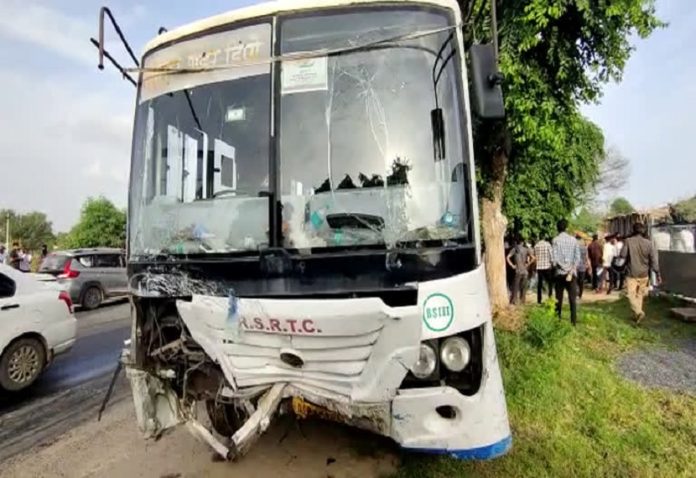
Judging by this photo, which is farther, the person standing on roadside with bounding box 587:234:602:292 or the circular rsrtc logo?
the person standing on roadside with bounding box 587:234:602:292

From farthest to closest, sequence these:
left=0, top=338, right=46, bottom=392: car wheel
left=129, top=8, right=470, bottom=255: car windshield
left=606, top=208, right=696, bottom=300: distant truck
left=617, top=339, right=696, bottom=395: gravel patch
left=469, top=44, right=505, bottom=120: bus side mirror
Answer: left=606, top=208, right=696, bottom=300: distant truck → left=0, top=338, right=46, bottom=392: car wheel → left=617, top=339, right=696, bottom=395: gravel patch → left=469, top=44, right=505, bottom=120: bus side mirror → left=129, top=8, right=470, bottom=255: car windshield

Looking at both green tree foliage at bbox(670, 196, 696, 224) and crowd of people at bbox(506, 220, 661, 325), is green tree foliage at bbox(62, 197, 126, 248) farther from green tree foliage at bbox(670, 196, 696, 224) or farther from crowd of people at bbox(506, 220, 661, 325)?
green tree foliage at bbox(670, 196, 696, 224)

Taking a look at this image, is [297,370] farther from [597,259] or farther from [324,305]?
[597,259]

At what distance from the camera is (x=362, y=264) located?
3.10 metres

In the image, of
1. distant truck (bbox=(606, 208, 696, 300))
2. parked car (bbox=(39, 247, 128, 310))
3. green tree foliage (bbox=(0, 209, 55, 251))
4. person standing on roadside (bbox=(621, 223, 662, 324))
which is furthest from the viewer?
green tree foliage (bbox=(0, 209, 55, 251))

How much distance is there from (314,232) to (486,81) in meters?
1.48

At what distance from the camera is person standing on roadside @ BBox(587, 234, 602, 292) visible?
1689cm

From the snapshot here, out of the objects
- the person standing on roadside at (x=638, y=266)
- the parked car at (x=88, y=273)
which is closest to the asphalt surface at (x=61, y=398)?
the parked car at (x=88, y=273)

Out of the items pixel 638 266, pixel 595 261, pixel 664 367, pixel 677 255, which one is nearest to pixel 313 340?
pixel 664 367

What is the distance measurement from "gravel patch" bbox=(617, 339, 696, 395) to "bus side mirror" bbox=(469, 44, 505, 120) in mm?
4115

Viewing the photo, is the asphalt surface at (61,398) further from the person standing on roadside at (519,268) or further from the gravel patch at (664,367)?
the person standing on roadside at (519,268)

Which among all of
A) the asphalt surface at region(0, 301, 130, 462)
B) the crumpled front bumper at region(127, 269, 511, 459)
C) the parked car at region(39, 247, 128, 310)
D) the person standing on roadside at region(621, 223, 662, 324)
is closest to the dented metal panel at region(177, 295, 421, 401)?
the crumpled front bumper at region(127, 269, 511, 459)

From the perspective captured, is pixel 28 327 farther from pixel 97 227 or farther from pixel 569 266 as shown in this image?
pixel 97 227

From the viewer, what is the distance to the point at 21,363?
21.9 ft
